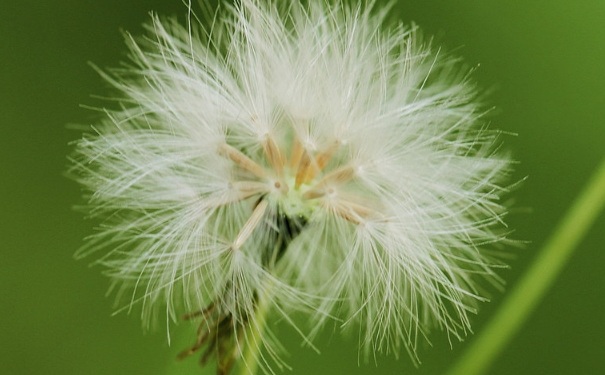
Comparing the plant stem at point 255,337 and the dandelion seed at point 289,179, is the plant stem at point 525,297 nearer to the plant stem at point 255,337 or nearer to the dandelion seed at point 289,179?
the dandelion seed at point 289,179

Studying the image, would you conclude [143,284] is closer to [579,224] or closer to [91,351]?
[579,224]

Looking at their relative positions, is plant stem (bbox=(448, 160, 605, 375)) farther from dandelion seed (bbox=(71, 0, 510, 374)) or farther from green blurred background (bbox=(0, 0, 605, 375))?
green blurred background (bbox=(0, 0, 605, 375))

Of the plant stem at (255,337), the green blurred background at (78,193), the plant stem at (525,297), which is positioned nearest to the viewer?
the plant stem at (255,337)

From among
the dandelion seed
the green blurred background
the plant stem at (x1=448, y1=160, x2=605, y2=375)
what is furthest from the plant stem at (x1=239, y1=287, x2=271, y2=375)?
the green blurred background

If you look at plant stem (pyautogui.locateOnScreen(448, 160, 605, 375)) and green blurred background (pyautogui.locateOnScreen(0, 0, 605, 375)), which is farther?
green blurred background (pyautogui.locateOnScreen(0, 0, 605, 375))

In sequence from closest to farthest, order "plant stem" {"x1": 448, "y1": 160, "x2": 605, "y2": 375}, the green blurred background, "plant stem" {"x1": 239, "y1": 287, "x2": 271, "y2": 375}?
"plant stem" {"x1": 239, "y1": 287, "x2": 271, "y2": 375} → "plant stem" {"x1": 448, "y1": 160, "x2": 605, "y2": 375} → the green blurred background

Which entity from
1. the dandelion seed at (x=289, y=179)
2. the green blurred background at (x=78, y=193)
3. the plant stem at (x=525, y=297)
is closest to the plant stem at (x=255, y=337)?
the dandelion seed at (x=289, y=179)
